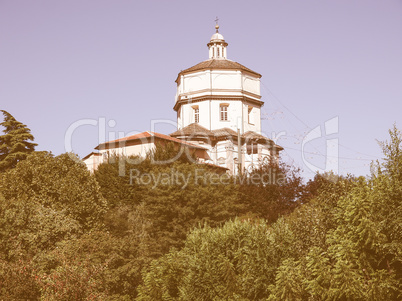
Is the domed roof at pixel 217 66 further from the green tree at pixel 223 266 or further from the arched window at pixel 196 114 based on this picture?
the green tree at pixel 223 266

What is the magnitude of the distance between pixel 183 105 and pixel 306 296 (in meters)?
46.3

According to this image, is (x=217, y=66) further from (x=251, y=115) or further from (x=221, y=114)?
(x=251, y=115)

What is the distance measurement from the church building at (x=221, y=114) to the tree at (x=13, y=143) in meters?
8.10

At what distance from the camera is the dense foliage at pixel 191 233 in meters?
20.0

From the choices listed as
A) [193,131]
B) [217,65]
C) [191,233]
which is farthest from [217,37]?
[191,233]

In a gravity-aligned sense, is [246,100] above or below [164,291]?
above

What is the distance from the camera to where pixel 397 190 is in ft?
65.8

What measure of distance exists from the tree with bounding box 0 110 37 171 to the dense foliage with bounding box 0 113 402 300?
10982 millimetres

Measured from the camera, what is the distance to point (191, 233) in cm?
3111

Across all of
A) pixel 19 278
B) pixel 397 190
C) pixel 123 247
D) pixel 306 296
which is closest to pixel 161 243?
pixel 123 247

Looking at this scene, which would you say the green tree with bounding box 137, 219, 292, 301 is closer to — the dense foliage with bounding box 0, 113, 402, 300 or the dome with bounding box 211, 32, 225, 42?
the dense foliage with bounding box 0, 113, 402, 300

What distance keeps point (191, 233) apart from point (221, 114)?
114 feet

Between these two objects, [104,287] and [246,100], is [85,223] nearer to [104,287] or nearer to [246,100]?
[104,287]

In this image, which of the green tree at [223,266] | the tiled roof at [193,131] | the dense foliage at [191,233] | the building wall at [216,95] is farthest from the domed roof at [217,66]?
the green tree at [223,266]
